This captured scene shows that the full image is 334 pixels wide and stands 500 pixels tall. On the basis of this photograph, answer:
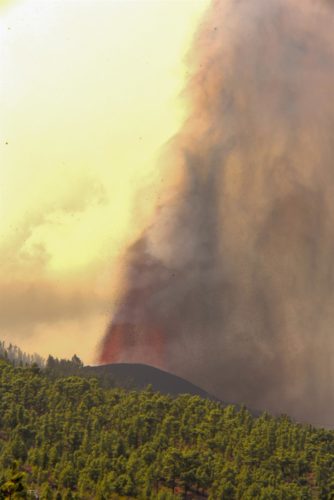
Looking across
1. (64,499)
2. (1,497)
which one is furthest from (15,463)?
(64,499)

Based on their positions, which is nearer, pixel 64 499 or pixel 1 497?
pixel 1 497

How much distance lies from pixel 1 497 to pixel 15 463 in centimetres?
2027

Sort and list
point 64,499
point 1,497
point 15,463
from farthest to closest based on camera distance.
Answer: point 64,499 < point 1,497 < point 15,463

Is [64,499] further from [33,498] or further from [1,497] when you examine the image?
[1,497]

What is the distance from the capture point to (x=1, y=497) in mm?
143625

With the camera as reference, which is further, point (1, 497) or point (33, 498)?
point (33, 498)

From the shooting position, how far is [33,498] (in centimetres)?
19912

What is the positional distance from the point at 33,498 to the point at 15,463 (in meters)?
77.6

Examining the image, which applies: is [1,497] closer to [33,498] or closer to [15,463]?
[15,463]

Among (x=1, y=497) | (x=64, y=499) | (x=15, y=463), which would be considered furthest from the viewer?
(x=64, y=499)

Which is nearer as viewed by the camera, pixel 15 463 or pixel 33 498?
pixel 15 463

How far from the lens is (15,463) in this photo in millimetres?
127125

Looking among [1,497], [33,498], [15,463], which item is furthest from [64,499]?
[15,463]
